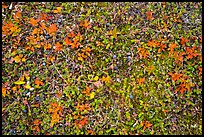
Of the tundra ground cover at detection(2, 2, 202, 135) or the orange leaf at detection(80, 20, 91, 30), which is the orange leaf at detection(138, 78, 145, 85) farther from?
the orange leaf at detection(80, 20, 91, 30)

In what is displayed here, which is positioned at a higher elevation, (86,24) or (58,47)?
(86,24)

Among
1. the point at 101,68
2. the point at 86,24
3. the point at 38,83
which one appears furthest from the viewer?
the point at 86,24

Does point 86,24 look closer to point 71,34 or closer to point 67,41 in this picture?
point 71,34

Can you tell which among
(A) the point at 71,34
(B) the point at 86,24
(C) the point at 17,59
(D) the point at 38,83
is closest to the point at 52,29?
(A) the point at 71,34

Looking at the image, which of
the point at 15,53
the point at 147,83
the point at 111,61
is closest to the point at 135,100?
the point at 147,83

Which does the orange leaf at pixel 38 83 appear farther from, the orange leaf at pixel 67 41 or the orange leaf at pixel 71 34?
the orange leaf at pixel 71 34

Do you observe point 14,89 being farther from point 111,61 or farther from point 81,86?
point 111,61

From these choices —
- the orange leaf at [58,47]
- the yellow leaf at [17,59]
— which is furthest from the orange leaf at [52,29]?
the yellow leaf at [17,59]

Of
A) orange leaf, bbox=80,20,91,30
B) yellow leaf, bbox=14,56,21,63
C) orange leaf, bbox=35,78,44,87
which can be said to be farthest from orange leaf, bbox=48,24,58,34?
orange leaf, bbox=35,78,44,87
